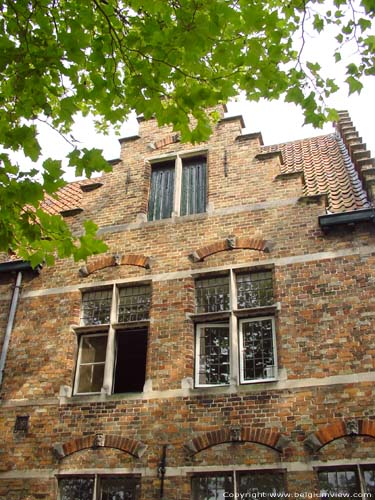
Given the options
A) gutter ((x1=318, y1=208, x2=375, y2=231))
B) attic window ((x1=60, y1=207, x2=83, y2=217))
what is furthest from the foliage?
attic window ((x1=60, y1=207, x2=83, y2=217))

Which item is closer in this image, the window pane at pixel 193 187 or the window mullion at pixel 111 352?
the window mullion at pixel 111 352

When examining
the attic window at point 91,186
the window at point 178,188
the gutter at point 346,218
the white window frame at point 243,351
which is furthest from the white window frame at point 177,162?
the gutter at point 346,218

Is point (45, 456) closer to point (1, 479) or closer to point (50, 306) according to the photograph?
point (1, 479)

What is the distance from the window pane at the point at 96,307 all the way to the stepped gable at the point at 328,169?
4223 millimetres

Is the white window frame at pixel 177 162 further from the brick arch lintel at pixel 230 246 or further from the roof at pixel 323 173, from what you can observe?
the roof at pixel 323 173

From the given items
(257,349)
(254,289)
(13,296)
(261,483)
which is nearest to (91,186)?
(13,296)

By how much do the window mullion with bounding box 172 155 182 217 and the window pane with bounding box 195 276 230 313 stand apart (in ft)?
5.50

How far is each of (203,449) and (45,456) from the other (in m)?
2.64

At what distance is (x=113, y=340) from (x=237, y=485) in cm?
324

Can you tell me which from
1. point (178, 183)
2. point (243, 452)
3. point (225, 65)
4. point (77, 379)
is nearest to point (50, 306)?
point (77, 379)

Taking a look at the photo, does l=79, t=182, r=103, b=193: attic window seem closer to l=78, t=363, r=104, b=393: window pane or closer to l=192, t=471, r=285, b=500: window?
l=78, t=363, r=104, b=393: window pane

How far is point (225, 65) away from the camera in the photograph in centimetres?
645

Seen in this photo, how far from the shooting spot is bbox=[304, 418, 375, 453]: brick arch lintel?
7578 millimetres

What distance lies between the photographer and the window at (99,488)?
8297mm
